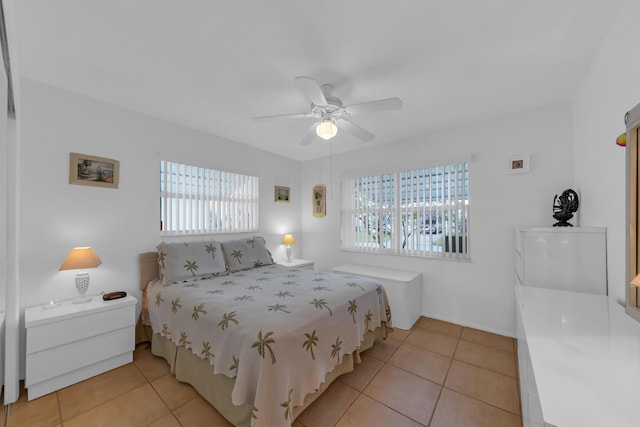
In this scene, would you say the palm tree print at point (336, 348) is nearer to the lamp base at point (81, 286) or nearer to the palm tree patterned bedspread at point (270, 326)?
the palm tree patterned bedspread at point (270, 326)

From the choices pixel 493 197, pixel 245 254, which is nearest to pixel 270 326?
pixel 245 254

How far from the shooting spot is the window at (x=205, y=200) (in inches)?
119

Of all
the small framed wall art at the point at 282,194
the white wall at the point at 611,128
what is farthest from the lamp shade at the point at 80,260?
the white wall at the point at 611,128

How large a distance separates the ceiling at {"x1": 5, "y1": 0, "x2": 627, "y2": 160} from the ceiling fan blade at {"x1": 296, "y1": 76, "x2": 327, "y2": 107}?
25 centimetres

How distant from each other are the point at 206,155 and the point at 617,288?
13.2 ft

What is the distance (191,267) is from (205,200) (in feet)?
3.55

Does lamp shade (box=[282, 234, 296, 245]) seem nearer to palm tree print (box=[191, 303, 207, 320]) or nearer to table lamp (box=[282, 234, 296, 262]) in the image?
table lamp (box=[282, 234, 296, 262])

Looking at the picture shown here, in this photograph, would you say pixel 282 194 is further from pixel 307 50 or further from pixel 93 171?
pixel 307 50

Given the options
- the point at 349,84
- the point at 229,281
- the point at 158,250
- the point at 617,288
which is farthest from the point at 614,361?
the point at 158,250

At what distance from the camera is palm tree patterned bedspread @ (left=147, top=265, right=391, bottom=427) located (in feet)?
4.67

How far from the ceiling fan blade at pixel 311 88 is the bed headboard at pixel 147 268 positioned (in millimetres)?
2409

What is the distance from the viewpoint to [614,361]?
855mm

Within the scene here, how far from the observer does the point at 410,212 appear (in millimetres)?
3539

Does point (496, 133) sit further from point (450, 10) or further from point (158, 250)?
point (158, 250)
